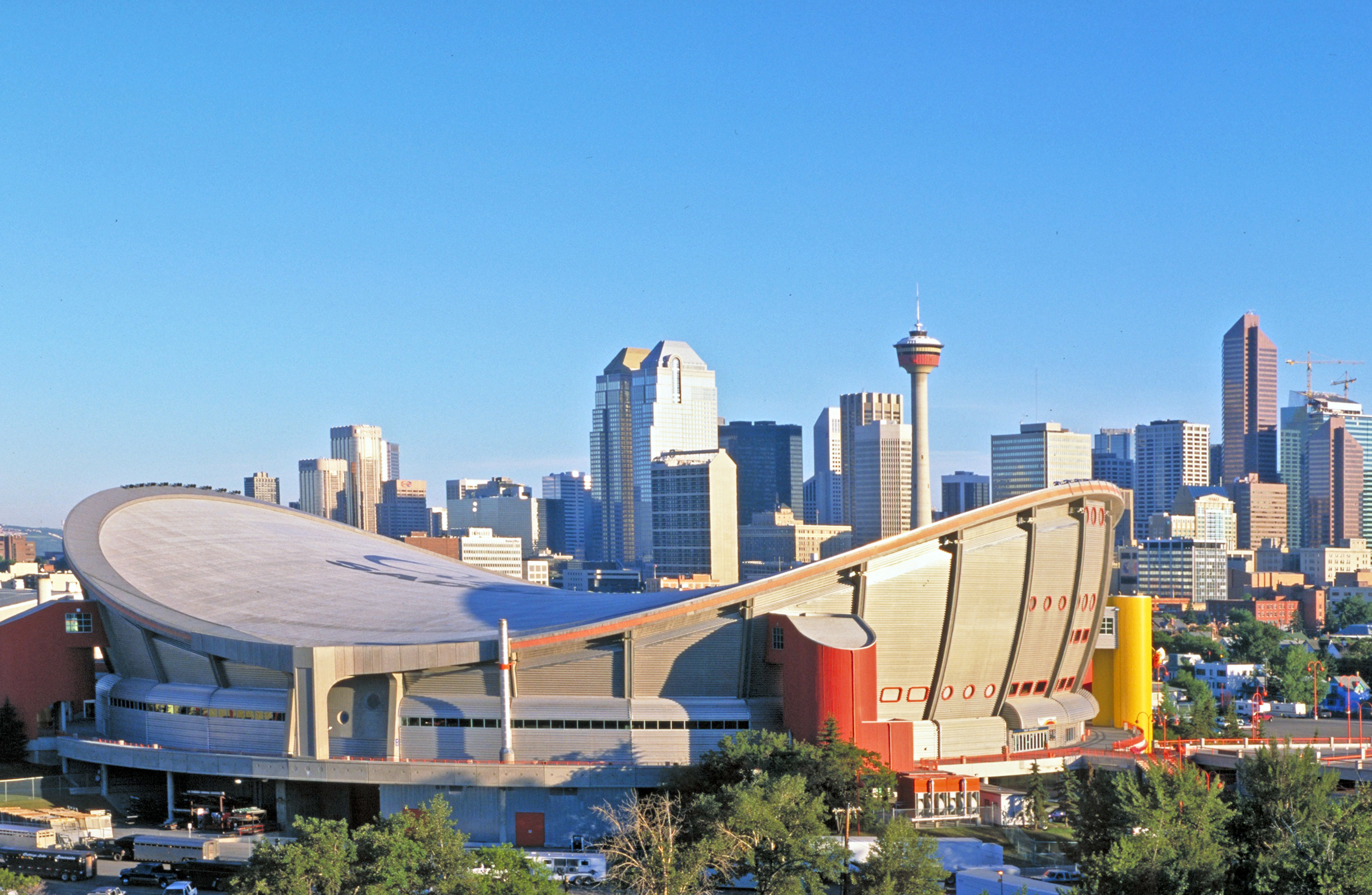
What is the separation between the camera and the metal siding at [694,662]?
68625mm

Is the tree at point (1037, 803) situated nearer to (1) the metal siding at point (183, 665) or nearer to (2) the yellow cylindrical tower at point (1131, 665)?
(2) the yellow cylindrical tower at point (1131, 665)

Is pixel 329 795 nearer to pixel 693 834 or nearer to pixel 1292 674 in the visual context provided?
pixel 693 834

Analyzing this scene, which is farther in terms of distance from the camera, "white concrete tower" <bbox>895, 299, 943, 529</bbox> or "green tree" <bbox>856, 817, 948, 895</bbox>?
"white concrete tower" <bbox>895, 299, 943, 529</bbox>

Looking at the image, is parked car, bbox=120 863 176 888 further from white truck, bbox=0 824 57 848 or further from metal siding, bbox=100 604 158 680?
metal siding, bbox=100 604 158 680

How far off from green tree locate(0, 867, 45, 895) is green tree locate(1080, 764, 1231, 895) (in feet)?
100

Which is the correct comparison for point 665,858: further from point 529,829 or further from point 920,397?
point 920,397

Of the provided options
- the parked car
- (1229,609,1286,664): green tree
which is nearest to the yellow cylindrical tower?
the parked car

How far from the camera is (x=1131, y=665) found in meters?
84.7

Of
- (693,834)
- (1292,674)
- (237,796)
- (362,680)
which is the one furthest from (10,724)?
(1292,674)

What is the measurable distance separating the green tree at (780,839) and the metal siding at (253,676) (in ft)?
76.3

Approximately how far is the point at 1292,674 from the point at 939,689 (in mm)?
60234

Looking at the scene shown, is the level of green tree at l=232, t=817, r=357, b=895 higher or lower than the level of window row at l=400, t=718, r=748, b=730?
lower

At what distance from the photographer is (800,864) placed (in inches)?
1954

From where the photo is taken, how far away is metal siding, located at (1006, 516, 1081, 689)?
75.0 meters
